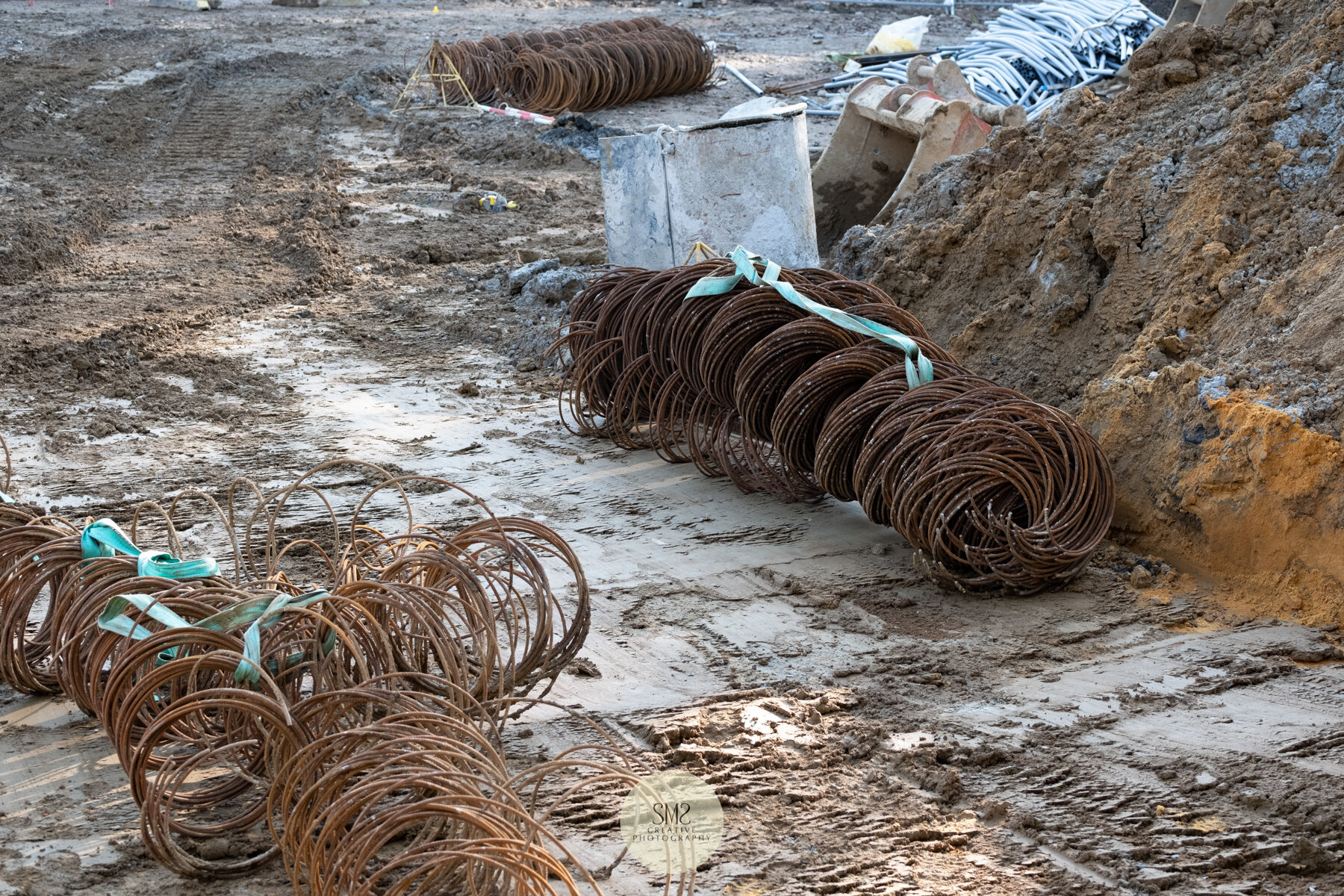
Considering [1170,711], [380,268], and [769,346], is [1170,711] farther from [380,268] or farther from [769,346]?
[380,268]

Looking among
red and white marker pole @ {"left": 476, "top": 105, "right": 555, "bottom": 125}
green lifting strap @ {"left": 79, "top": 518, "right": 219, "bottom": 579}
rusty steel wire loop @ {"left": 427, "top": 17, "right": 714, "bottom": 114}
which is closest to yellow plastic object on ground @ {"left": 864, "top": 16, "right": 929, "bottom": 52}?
rusty steel wire loop @ {"left": 427, "top": 17, "right": 714, "bottom": 114}

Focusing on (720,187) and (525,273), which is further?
(525,273)

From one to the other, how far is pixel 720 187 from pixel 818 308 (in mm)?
2623

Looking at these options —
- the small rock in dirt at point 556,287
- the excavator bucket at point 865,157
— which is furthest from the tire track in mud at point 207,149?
the excavator bucket at point 865,157

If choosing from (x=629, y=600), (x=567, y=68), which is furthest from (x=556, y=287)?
(x=567, y=68)

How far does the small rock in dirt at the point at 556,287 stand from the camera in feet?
29.7

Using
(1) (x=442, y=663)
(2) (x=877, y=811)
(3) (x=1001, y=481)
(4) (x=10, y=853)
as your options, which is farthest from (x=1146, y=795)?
(4) (x=10, y=853)

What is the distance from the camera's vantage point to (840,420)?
5.53 metres

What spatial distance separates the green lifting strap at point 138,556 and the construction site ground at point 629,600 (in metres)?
0.59

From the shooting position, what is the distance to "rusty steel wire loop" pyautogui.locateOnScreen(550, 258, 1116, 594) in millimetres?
5016

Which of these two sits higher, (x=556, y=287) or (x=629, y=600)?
(x=556, y=287)

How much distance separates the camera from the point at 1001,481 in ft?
16.4

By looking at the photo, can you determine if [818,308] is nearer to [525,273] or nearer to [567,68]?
[525,273]

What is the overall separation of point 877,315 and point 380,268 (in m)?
5.53
